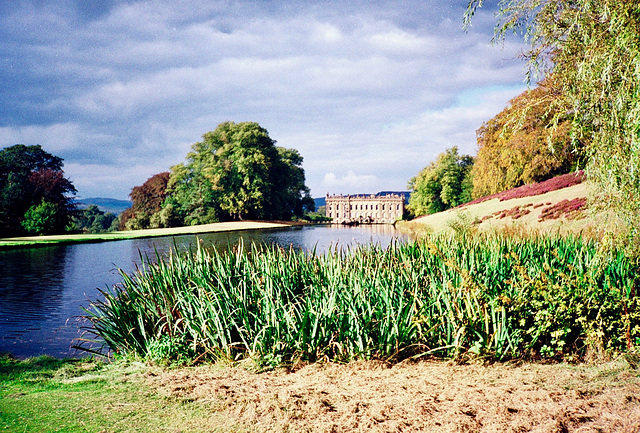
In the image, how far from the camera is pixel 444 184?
5622cm

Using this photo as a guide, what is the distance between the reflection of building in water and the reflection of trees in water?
320ft

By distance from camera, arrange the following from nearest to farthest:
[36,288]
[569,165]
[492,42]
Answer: [492,42] → [36,288] → [569,165]

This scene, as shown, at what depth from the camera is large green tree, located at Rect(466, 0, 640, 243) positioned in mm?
4824

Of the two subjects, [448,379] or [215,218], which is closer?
[448,379]

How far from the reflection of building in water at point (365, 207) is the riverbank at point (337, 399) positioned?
109848 mm

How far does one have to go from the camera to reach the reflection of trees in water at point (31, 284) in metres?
9.73

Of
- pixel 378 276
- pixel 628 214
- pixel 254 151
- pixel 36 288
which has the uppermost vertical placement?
pixel 254 151

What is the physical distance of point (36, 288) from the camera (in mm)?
11961

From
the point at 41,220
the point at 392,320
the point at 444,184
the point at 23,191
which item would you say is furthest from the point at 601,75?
the point at 444,184

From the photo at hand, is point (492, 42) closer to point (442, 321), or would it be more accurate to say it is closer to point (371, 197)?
point (442, 321)

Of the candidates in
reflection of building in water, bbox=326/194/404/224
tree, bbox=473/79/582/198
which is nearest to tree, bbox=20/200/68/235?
tree, bbox=473/79/582/198

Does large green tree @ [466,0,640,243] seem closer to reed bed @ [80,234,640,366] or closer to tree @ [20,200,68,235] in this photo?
reed bed @ [80,234,640,366]

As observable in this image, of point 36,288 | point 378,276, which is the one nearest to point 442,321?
point 378,276

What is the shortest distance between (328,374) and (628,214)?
426cm
